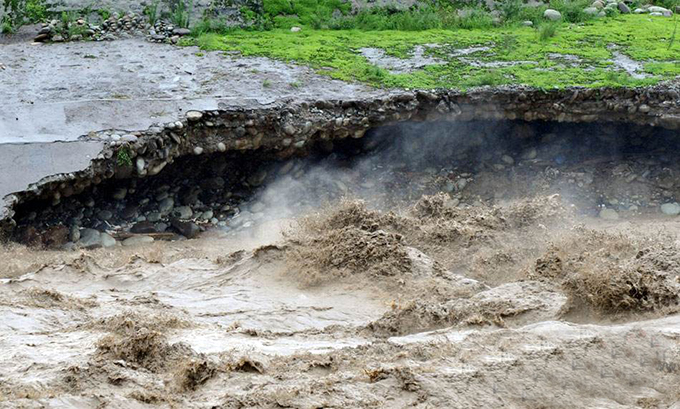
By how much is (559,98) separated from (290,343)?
592 cm

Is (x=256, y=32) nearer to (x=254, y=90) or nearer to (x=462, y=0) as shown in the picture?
(x=254, y=90)

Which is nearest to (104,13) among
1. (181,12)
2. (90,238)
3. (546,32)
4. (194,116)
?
(181,12)

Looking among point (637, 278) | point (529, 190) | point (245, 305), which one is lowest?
point (529, 190)

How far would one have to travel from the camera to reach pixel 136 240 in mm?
8578

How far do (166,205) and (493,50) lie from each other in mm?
4684

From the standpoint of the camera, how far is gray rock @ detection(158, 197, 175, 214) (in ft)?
29.7

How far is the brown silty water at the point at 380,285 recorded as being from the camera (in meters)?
3.65

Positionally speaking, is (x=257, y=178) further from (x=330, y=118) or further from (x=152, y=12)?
(x=152, y=12)

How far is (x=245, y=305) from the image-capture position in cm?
567

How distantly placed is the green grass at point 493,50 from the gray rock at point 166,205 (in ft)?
7.78

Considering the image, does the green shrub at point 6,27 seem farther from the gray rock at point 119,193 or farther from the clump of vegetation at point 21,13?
the gray rock at point 119,193

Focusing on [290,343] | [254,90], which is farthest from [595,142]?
[290,343]

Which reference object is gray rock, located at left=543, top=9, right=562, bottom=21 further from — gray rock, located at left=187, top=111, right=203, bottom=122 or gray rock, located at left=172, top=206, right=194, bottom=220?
gray rock, located at left=172, top=206, right=194, bottom=220

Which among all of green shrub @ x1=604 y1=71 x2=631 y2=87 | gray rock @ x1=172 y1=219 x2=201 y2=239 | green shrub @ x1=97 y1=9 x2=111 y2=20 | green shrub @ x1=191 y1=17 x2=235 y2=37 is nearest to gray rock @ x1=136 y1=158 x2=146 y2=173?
gray rock @ x1=172 y1=219 x2=201 y2=239
